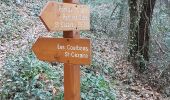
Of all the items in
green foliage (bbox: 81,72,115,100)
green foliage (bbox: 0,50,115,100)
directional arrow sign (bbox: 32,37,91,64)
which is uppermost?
directional arrow sign (bbox: 32,37,91,64)

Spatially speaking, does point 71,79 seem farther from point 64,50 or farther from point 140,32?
point 140,32

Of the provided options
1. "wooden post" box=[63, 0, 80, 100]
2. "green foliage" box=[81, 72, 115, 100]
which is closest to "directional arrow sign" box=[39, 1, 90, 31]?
"wooden post" box=[63, 0, 80, 100]

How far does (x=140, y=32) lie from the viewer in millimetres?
11336

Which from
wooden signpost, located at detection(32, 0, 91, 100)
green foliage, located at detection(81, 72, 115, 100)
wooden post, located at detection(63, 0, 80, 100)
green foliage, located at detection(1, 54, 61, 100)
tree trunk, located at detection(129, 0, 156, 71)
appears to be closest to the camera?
wooden signpost, located at detection(32, 0, 91, 100)

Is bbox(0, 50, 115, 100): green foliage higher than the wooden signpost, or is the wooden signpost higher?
the wooden signpost

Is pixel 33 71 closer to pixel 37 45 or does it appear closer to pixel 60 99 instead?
pixel 60 99

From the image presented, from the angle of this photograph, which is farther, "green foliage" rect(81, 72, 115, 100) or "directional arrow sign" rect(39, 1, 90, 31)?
"green foliage" rect(81, 72, 115, 100)

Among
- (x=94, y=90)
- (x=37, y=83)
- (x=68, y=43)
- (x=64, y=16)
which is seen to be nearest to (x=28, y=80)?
(x=37, y=83)

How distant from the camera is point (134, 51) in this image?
11.4 meters

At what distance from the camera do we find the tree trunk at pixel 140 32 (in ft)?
35.8

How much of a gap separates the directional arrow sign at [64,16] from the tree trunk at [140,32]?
20.3 ft

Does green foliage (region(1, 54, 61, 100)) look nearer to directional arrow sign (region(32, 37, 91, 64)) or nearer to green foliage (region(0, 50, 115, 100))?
green foliage (region(0, 50, 115, 100))

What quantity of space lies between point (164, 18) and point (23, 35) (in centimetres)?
576

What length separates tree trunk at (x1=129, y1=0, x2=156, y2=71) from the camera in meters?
10.9
